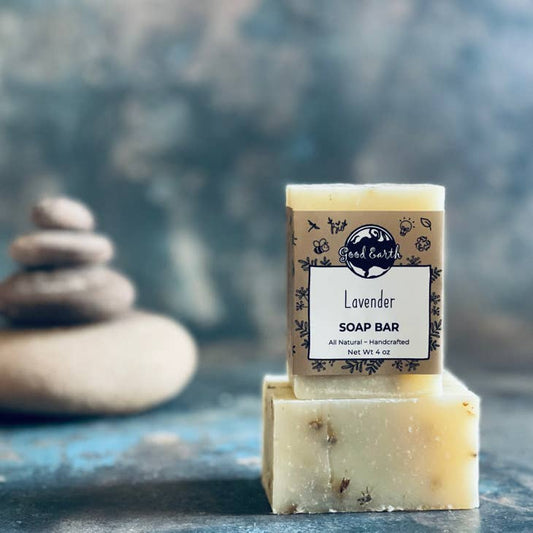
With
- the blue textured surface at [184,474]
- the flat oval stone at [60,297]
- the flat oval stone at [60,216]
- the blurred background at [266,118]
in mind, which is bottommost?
the blue textured surface at [184,474]

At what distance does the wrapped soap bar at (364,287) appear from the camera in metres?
1.62

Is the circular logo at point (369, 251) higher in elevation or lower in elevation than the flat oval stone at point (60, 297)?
higher

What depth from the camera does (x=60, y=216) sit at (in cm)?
244

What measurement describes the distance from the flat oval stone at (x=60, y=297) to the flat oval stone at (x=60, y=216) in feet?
0.37

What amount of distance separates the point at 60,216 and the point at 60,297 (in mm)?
210

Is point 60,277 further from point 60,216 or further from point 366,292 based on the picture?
point 366,292

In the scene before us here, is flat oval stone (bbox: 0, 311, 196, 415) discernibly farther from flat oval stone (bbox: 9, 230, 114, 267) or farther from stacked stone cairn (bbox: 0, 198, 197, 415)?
flat oval stone (bbox: 9, 230, 114, 267)

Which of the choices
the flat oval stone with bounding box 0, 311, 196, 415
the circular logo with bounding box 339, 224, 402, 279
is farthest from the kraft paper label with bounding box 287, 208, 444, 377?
the flat oval stone with bounding box 0, 311, 196, 415

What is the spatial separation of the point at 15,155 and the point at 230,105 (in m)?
0.71

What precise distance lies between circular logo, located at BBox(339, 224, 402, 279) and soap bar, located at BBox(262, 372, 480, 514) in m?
0.22

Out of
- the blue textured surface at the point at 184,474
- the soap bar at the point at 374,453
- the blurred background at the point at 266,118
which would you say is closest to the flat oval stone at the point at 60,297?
the blue textured surface at the point at 184,474

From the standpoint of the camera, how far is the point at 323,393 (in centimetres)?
165

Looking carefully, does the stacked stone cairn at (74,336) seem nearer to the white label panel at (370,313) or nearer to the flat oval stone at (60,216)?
the flat oval stone at (60,216)

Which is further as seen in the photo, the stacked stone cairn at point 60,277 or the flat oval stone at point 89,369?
the stacked stone cairn at point 60,277
